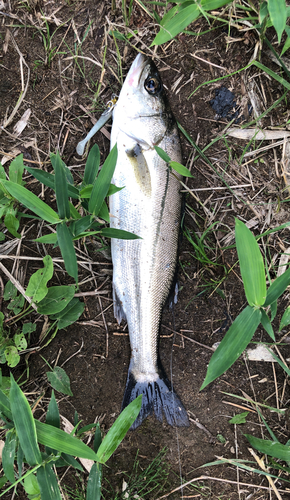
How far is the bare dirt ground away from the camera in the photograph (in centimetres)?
279

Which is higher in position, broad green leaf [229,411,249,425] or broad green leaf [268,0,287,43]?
→ broad green leaf [268,0,287,43]

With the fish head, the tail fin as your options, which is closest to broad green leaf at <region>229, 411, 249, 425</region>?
the tail fin

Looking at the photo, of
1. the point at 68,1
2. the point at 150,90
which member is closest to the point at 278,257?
the point at 150,90

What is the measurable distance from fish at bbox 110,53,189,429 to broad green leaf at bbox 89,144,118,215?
56 cm

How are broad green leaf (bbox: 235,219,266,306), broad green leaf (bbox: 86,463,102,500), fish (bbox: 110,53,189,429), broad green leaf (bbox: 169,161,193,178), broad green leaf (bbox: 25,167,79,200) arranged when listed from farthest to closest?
fish (bbox: 110,53,189,429) < broad green leaf (bbox: 169,161,193,178) < broad green leaf (bbox: 25,167,79,200) < broad green leaf (bbox: 86,463,102,500) < broad green leaf (bbox: 235,219,266,306)

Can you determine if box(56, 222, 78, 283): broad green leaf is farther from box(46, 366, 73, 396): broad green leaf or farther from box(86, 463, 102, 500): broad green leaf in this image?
box(86, 463, 102, 500): broad green leaf

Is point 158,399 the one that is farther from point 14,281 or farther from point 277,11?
point 277,11

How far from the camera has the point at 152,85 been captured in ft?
8.75

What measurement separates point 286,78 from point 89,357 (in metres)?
3.03

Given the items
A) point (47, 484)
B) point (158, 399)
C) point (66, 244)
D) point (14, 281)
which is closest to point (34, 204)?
point (66, 244)

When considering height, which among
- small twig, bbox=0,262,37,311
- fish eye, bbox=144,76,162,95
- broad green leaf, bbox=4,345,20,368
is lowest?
broad green leaf, bbox=4,345,20,368

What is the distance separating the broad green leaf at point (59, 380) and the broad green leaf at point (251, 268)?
5.34 feet

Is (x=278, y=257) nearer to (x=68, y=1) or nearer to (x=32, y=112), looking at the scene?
(x=32, y=112)

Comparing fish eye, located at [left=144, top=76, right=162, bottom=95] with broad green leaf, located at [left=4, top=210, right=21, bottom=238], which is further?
fish eye, located at [left=144, top=76, right=162, bottom=95]
